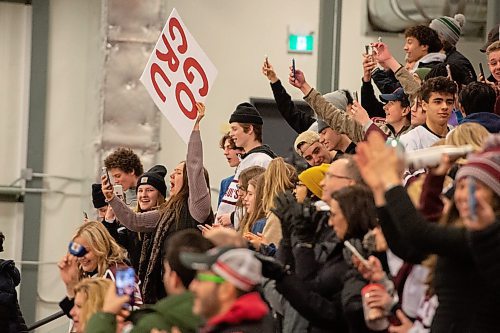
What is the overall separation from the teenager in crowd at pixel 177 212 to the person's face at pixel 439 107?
137cm

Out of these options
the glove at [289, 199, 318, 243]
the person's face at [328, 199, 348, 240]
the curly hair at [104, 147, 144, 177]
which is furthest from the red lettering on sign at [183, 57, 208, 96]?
the person's face at [328, 199, 348, 240]

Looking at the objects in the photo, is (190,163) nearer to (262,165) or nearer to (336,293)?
(262,165)

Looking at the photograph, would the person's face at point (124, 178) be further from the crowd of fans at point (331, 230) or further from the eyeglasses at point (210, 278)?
the eyeglasses at point (210, 278)

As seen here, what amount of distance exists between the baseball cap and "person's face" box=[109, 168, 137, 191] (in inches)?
187

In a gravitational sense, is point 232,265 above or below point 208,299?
above

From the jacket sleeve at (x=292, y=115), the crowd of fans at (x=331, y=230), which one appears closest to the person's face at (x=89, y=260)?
the crowd of fans at (x=331, y=230)

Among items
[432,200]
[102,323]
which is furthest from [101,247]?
[432,200]

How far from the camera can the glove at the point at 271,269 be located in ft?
15.7

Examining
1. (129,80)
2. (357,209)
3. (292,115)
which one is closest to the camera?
(357,209)

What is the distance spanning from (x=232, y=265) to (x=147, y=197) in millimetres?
3846

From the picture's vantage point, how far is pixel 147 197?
7.85 metres

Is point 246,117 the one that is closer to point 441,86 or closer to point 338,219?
point 441,86

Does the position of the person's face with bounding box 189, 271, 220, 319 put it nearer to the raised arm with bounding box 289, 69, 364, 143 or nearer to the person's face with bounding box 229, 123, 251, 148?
the raised arm with bounding box 289, 69, 364, 143

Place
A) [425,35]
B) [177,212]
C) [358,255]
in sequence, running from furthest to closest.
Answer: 1. [425,35]
2. [177,212]
3. [358,255]
